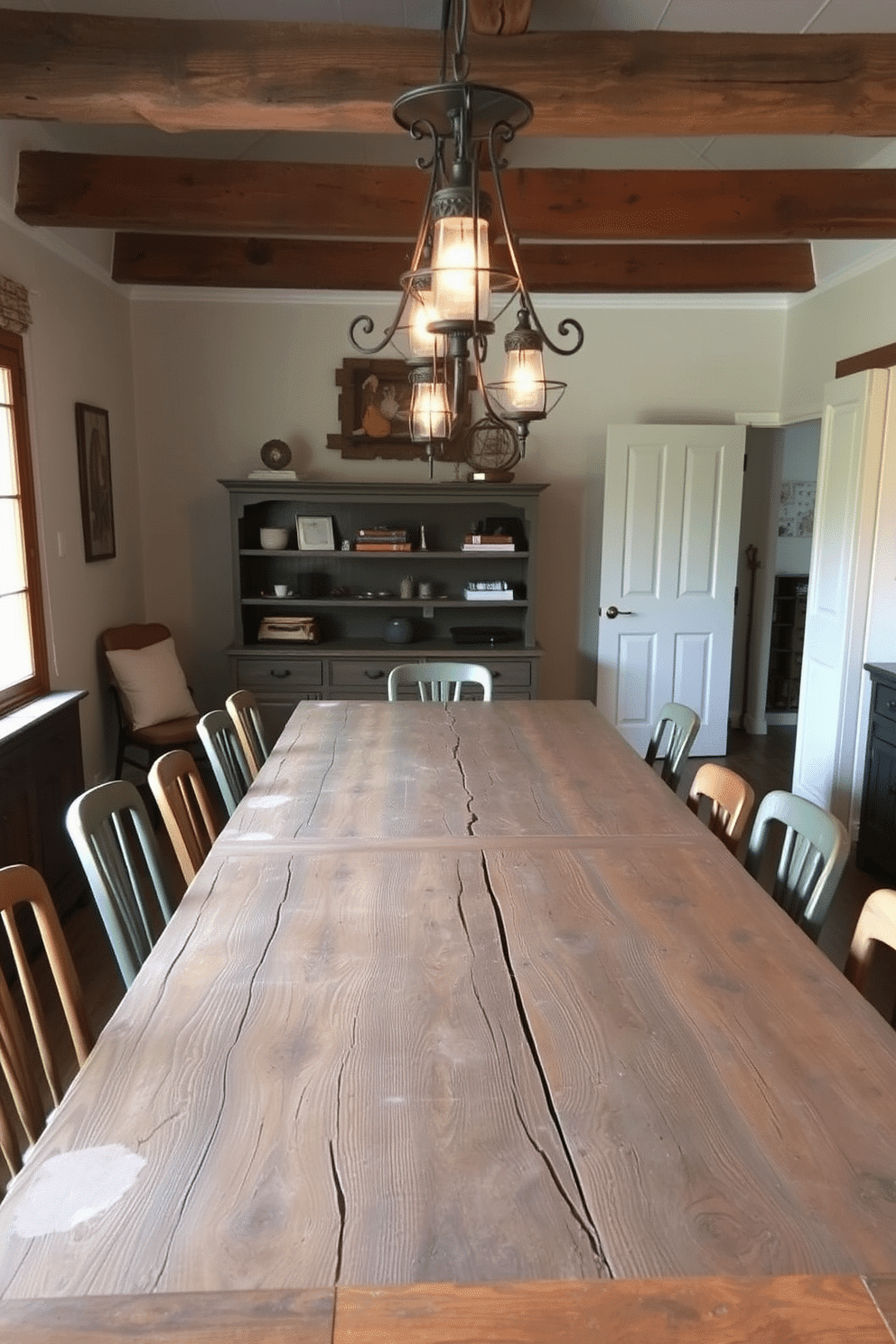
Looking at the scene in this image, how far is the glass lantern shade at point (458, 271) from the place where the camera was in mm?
1494

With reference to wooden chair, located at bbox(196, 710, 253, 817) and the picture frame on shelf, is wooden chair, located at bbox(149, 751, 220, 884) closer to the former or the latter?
wooden chair, located at bbox(196, 710, 253, 817)

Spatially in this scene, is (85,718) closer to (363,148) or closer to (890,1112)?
(363,148)

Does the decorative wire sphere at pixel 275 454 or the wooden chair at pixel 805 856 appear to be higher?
the decorative wire sphere at pixel 275 454

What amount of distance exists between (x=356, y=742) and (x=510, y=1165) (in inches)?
72.1

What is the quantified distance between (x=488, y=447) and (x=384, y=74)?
2539 mm

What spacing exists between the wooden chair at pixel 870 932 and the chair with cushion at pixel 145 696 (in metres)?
3.35

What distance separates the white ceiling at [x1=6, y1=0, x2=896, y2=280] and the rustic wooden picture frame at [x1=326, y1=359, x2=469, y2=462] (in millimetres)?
1023

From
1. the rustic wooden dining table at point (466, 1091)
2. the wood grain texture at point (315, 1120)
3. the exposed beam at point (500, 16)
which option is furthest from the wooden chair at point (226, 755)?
the exposed beam at point (500, 16)

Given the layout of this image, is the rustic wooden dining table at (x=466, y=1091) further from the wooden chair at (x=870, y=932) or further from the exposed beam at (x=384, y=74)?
the exposed beam at (x=384, y=74)

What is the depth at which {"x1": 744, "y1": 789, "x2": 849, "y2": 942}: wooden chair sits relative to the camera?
1.70 meters

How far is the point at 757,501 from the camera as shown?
5.88 meters

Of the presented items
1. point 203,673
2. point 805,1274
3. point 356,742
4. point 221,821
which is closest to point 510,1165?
point 805,1274

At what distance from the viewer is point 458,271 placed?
4.91ft

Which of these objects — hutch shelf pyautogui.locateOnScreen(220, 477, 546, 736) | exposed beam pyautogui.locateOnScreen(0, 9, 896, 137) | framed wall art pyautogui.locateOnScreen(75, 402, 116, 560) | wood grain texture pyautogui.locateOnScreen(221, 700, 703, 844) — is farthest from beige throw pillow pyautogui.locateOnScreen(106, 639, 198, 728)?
exposed beam pyautogui.locateOnScreen(0, 9, 896, 137)
